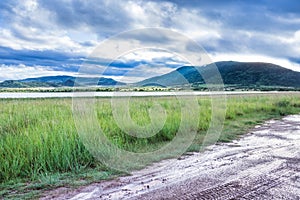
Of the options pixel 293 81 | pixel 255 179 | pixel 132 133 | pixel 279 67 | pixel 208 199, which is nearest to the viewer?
pixel 208 199

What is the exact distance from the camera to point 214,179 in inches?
227

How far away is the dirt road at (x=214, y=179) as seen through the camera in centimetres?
502

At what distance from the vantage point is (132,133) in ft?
32.3

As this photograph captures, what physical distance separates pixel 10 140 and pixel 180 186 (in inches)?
156

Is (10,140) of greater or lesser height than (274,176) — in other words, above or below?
above

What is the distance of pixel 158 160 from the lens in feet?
24.9

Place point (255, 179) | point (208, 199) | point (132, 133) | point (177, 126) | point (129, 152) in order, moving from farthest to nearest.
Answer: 1. point (177, 126)
2. point (132, 133)
3. point (129, 152)
4. point (255, 179)
5. point (208, 199)

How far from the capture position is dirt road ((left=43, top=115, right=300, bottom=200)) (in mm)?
5020


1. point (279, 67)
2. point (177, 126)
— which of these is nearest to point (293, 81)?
point (279, 67)

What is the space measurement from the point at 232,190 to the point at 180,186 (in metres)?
0.83

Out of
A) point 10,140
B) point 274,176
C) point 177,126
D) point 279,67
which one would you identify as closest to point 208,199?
point 274,176

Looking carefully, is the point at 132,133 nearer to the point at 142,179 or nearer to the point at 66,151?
the point at 66,151

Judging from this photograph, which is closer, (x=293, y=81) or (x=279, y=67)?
(x=293, y=81)

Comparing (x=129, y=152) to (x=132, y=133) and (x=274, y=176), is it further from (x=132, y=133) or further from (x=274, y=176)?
(x=274, y=176)
